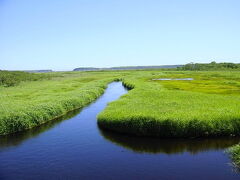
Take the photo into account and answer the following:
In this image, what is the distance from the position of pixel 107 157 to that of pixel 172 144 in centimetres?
566

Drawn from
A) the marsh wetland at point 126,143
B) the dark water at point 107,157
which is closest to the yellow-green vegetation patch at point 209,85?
the marsh wetland at point 126,143

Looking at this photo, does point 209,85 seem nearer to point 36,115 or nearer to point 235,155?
point 36,115

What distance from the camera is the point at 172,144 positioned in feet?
70.3

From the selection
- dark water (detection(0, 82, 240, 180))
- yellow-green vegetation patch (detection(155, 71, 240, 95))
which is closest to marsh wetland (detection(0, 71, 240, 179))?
dark water (detection(0, 82, 240, 180))

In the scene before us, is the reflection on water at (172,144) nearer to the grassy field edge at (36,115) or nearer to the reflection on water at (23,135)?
the reflection on water at (23,135)

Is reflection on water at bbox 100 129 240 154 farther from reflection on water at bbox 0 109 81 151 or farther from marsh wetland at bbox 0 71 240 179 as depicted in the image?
reflection on water at bbox 0 109 81 151

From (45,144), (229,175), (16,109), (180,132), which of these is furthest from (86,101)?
(229,175)

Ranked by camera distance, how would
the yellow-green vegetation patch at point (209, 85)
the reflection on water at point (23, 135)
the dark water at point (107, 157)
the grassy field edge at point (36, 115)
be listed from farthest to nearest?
the yellow-green vegetation patch at point (209, 85)
the grassy field edge at point (36, 115)
the reflection on water at point (23, 135)
the dark water at point (107, 157)

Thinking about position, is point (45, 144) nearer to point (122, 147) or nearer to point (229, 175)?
point (122, 147)

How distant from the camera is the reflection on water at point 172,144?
20484 mm

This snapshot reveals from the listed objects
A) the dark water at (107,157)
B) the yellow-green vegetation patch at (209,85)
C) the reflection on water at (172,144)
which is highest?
the yellow-green vegetation patch at (209,85)

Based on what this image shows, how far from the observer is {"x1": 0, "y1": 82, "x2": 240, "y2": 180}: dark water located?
649 inches

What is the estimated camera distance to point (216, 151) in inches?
786

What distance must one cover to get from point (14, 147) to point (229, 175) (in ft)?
55.0
